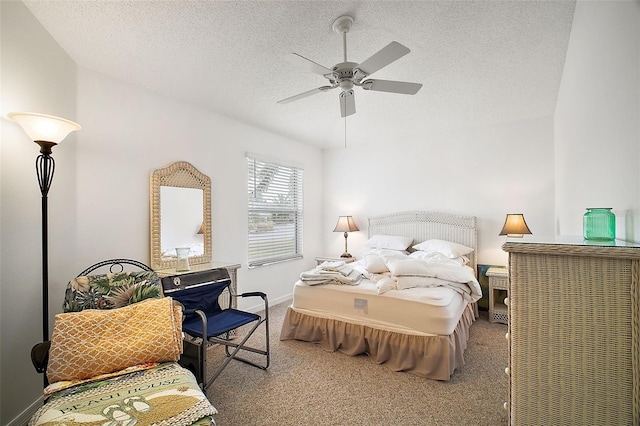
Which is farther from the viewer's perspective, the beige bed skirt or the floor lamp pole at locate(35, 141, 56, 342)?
the beige bed skirt

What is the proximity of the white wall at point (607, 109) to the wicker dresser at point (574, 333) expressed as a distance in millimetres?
279

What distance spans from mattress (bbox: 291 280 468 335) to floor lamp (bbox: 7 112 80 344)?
6.41 ft

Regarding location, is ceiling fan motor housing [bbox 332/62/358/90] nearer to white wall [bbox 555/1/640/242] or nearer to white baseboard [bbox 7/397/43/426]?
white wall [bbox 555/1/640/242]

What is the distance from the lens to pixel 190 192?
3299 mm

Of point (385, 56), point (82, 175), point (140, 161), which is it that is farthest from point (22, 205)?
point (385, 56)

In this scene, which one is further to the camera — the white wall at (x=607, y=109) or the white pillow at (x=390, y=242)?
the white pillow at (x=390, y=242)

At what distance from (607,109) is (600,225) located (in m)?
0.57

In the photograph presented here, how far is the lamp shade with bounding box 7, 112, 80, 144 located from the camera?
5.41 ft

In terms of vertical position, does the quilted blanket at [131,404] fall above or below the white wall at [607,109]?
below

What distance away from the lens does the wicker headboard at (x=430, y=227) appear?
407 cm

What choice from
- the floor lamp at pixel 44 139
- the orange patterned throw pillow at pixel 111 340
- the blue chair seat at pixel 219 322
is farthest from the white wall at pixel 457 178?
the floor lamp at pixel 44 139

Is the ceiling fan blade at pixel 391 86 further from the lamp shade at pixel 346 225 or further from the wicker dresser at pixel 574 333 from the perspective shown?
the lamp shade at pixel 346 225

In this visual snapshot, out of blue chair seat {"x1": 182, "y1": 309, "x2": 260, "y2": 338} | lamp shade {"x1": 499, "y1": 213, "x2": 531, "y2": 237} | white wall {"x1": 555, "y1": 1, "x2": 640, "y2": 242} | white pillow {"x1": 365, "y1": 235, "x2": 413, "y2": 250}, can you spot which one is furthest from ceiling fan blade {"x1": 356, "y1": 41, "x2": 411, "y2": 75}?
white pillow {"x1": 365, "y1": 235, "x2": 413, "y2": 250}

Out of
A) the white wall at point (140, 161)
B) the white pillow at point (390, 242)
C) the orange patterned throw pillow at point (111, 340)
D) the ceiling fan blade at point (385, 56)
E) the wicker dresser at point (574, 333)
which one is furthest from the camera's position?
the white pillow at point (390, 242)
